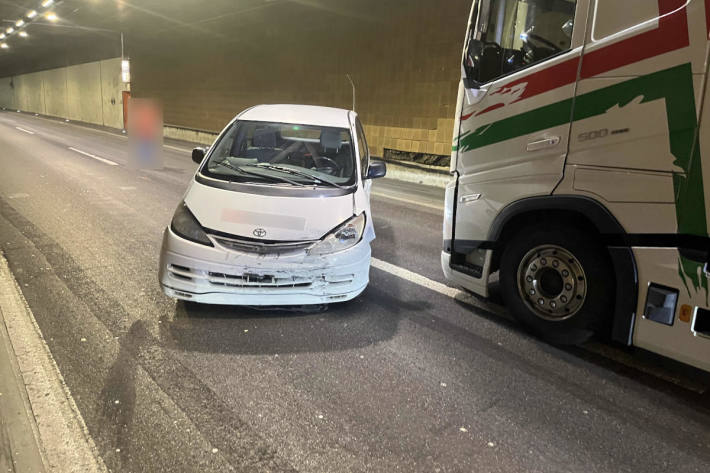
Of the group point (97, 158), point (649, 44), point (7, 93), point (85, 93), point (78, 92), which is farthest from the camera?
point (7, 93)

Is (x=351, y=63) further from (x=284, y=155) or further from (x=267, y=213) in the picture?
(x=267, y=213)

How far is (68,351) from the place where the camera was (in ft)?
11.8

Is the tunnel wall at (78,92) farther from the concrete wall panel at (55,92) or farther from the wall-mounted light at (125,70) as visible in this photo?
Result: the wall-mounted light at (125,70)

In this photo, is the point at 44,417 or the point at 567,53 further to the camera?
the point at 567,53

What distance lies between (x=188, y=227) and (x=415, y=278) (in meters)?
2.50

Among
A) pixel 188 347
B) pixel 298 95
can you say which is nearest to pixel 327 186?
pixel 188 347

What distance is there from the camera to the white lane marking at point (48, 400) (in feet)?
8.31

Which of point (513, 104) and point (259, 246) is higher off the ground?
point (513, 104)

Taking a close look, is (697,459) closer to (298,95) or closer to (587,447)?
(587,447)

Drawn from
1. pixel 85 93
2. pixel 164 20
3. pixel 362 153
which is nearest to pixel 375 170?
pixel 362 153

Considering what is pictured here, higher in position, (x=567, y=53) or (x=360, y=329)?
(x=567, y=53)

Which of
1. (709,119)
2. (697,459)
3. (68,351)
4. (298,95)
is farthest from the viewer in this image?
(298,95)

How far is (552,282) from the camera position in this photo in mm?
3969

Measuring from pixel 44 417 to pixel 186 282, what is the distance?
1370 mm
